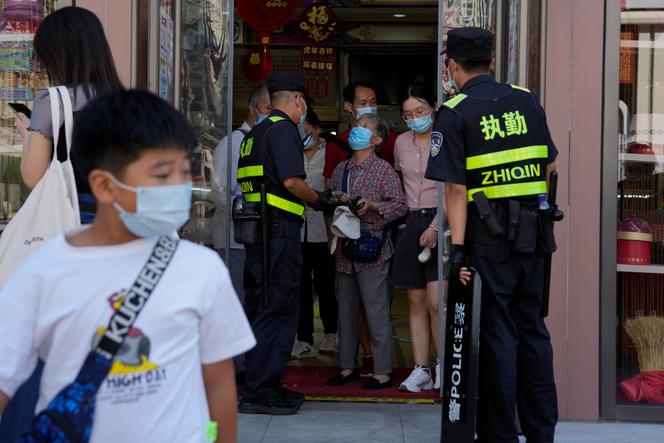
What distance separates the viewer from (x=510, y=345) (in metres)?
4.29

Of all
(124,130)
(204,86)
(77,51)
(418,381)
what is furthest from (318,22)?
(124,130)

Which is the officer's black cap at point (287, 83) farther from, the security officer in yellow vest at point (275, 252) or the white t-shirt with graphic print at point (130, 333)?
the white t-shirt with graphic print at point (130, 333)

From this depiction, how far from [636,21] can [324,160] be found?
2.70 meters

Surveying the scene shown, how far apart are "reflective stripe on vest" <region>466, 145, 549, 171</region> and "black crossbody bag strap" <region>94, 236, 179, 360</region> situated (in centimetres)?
237

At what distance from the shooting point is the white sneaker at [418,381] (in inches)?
240

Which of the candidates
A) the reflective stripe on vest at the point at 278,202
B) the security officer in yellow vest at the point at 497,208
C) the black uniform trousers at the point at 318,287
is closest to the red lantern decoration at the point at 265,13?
the black uniform trousers at the point at 318,287

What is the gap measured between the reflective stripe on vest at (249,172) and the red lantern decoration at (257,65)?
437 cm

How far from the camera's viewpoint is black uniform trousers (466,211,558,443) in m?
4.29

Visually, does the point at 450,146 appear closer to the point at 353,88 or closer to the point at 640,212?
the point at 640,212

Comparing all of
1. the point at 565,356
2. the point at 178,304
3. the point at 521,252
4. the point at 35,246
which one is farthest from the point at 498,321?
the point at 178,304

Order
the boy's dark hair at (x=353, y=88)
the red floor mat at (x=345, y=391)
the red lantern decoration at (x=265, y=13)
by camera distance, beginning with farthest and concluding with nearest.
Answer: the red lantern decoration at (x=265, y=13)
the boy's dark hair at (x=353, y=88)
the red floor mat at (x=345, y=391)

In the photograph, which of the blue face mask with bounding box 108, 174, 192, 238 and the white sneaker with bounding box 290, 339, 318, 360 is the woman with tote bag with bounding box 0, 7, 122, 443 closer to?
the blue face mask with bounding box 108, 174, 192, 238

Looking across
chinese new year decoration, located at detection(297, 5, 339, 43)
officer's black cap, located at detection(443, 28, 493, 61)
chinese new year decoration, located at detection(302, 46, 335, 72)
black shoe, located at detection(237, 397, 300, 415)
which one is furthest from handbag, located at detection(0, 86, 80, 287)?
chinese new year decoration, located at detection(302, 46, 335, 72)

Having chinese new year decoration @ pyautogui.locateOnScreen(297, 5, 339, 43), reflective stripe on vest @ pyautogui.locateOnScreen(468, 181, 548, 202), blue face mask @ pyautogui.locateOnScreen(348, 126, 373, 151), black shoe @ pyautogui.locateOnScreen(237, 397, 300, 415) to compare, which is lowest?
black shoe @ pyautogui.locateOnScreen(237, 397, 300, 415)
